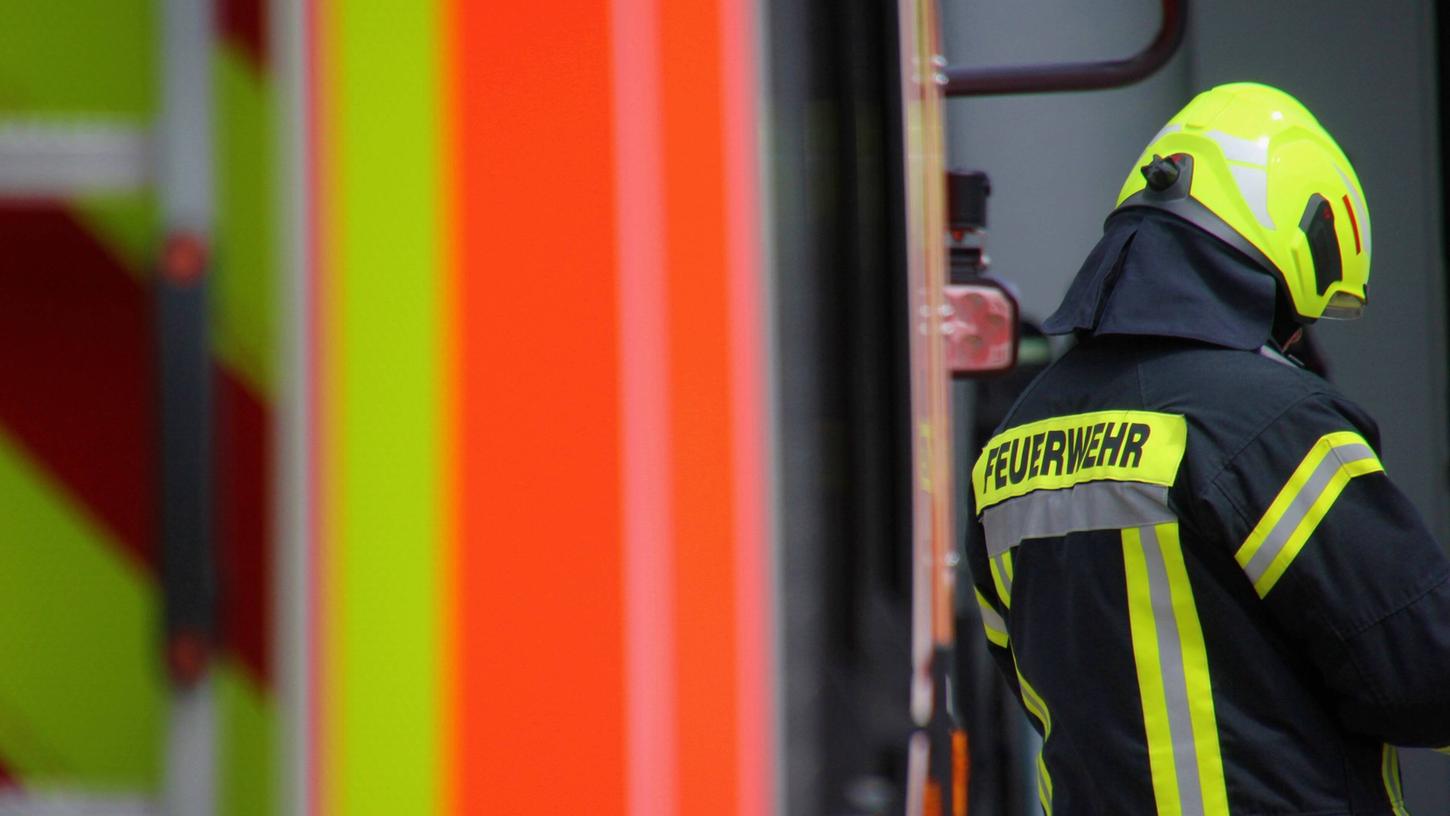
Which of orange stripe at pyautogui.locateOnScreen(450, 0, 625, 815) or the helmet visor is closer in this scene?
orange stripe at pyautogui.locateOnScreen(450, 0, 625, 815)

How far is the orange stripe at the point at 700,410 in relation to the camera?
84cm

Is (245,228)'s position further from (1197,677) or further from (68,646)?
(1197,677)

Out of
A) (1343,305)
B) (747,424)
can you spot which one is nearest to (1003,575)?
(1343,305)

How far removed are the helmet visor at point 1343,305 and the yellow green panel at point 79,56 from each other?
6.07ft

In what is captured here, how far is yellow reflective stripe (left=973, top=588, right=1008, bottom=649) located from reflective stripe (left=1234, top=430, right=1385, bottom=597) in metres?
→ 0.56

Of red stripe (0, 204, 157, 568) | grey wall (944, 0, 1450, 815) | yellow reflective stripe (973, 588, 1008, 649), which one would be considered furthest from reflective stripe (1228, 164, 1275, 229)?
grey wall (944, 0, 1450, 815)

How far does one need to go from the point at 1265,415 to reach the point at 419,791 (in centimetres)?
147

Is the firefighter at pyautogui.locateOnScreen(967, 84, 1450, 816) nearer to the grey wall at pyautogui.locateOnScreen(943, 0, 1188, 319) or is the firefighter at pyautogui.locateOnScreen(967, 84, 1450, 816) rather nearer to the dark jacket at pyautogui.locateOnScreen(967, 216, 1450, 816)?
the dark jacket at pyautogui.locateOnScreen(967, 216, 1450, 816)

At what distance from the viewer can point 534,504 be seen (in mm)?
815

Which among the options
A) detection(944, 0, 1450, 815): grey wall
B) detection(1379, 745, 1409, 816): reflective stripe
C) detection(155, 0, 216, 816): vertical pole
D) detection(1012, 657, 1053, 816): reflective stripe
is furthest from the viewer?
detection(944, 0, 1450, 815): grey wall

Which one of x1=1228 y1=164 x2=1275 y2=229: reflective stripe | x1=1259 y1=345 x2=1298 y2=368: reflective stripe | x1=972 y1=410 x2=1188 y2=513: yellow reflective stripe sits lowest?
x1=972 y1=410 x2=1188 y2=513: yellow reflective stripe

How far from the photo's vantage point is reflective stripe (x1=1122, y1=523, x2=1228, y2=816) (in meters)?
2.03

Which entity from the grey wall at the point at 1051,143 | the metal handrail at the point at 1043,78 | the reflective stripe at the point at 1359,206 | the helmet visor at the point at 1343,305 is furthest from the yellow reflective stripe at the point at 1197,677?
the grey wall at the point at 1051,143

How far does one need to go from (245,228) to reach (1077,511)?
1.50 m
